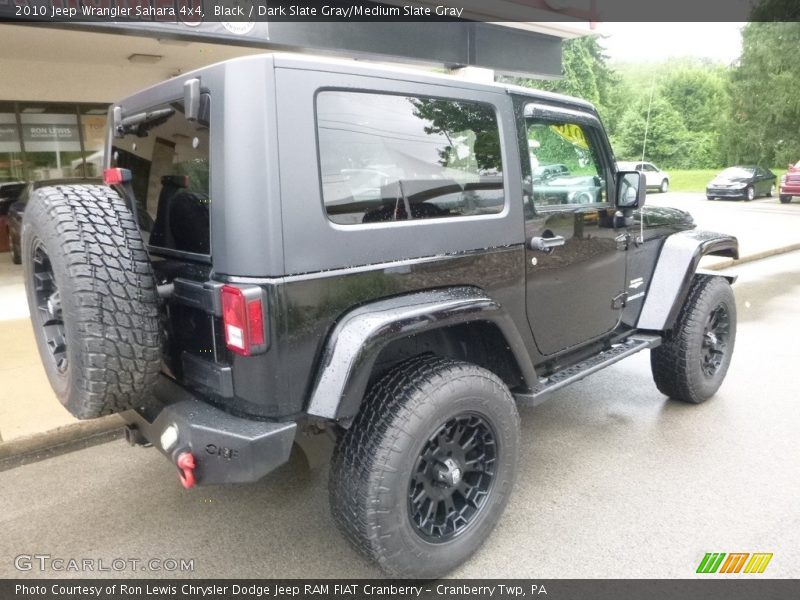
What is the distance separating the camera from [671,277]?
3.74m

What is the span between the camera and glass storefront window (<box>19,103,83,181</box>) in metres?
11.2

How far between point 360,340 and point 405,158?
31.4 inches

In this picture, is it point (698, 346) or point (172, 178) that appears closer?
point (172, 178)

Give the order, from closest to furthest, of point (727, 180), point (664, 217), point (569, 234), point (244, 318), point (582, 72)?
point (244, 318) → point (569, 234) → point (664, 217) → point (727, 180) → point (582, 72)

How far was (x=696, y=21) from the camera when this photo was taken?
11.2 feet

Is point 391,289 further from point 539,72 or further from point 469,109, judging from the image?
point 539,72

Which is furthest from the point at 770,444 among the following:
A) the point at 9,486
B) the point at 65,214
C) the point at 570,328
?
the point at 9,486

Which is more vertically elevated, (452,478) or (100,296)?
(100,296)

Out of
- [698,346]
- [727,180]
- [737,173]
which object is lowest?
[698,346]

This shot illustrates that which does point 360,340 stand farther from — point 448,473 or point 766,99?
point 766,99

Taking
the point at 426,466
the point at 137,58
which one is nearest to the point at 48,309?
the point at 426,466

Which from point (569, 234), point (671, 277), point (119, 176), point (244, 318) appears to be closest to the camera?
point (244, 318)

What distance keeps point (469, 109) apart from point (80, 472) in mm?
2928

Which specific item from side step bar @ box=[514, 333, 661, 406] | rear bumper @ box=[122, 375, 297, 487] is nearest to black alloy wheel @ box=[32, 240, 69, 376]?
rear bumper @ box=[122, 375, 297, 487]
